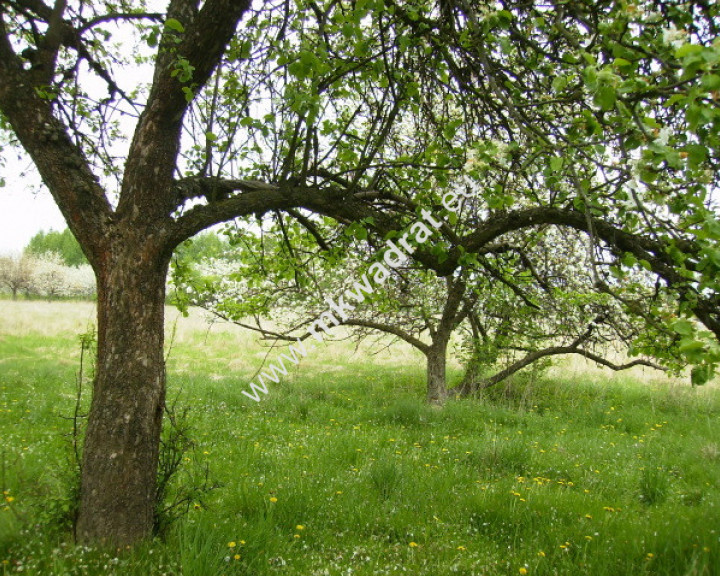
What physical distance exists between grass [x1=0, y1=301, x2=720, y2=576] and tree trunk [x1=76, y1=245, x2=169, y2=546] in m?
0.21

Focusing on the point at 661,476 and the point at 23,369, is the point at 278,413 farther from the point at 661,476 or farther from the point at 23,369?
the point at 23,369

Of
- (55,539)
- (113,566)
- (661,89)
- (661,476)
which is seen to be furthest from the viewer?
(661,476)

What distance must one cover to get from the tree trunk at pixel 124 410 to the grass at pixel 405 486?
209 mm

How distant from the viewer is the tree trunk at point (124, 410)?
3.58 metres

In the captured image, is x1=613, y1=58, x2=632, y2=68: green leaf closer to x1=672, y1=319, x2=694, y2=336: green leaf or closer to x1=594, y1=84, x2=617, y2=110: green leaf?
x1=594, y1=84, x2=617, y2=110: green leaf

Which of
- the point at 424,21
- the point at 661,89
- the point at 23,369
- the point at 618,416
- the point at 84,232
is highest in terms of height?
the point at 424,21

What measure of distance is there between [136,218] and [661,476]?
5.97 meters

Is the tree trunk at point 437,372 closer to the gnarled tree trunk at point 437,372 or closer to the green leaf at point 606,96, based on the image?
the gnarled tree trunk at point 437,372

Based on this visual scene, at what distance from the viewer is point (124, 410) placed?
362 cm

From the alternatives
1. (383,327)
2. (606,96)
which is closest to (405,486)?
(606,96)

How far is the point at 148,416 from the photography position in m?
3.72

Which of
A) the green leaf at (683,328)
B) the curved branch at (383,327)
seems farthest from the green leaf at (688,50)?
the curved branch at (383,327)

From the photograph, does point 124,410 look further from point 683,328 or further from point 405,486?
point 683,328

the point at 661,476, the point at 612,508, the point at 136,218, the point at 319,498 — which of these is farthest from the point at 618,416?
the point at 136,218
